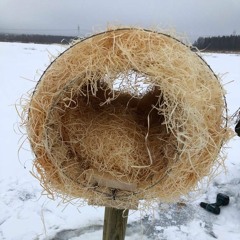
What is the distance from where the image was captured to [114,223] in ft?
6.51

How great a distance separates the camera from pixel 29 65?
11.0 meters

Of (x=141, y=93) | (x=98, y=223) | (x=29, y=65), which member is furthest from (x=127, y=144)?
(x=29, y=65)

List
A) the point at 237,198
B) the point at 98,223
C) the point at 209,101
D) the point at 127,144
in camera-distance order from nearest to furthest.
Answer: the point at 209,101 < the point at 127,144 < the point at 98,223 < the point at 237,198

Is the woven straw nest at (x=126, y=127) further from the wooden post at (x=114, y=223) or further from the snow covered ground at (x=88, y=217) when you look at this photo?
the snow covered ground at (x=88, y=217)

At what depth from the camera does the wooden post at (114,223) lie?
77.4 inches

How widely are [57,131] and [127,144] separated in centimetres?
38

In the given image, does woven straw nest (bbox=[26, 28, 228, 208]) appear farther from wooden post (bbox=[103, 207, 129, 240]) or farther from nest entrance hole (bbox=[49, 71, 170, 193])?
wooden post (bbox=[103, 207, 129, 240])

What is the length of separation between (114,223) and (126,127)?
565 mm

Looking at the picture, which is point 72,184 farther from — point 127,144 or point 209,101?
point 209,101

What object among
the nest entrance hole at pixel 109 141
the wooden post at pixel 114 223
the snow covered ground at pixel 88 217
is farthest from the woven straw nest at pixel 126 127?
the snow covered ground at pixel 88 217

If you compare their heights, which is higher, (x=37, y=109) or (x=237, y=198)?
(x=37, y=109)

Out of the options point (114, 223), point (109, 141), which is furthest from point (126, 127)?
point (114, 223)

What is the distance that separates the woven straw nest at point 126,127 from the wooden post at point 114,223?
0.32 meters

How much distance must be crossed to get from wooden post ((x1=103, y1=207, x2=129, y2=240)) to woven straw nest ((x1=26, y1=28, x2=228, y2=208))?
325mm
